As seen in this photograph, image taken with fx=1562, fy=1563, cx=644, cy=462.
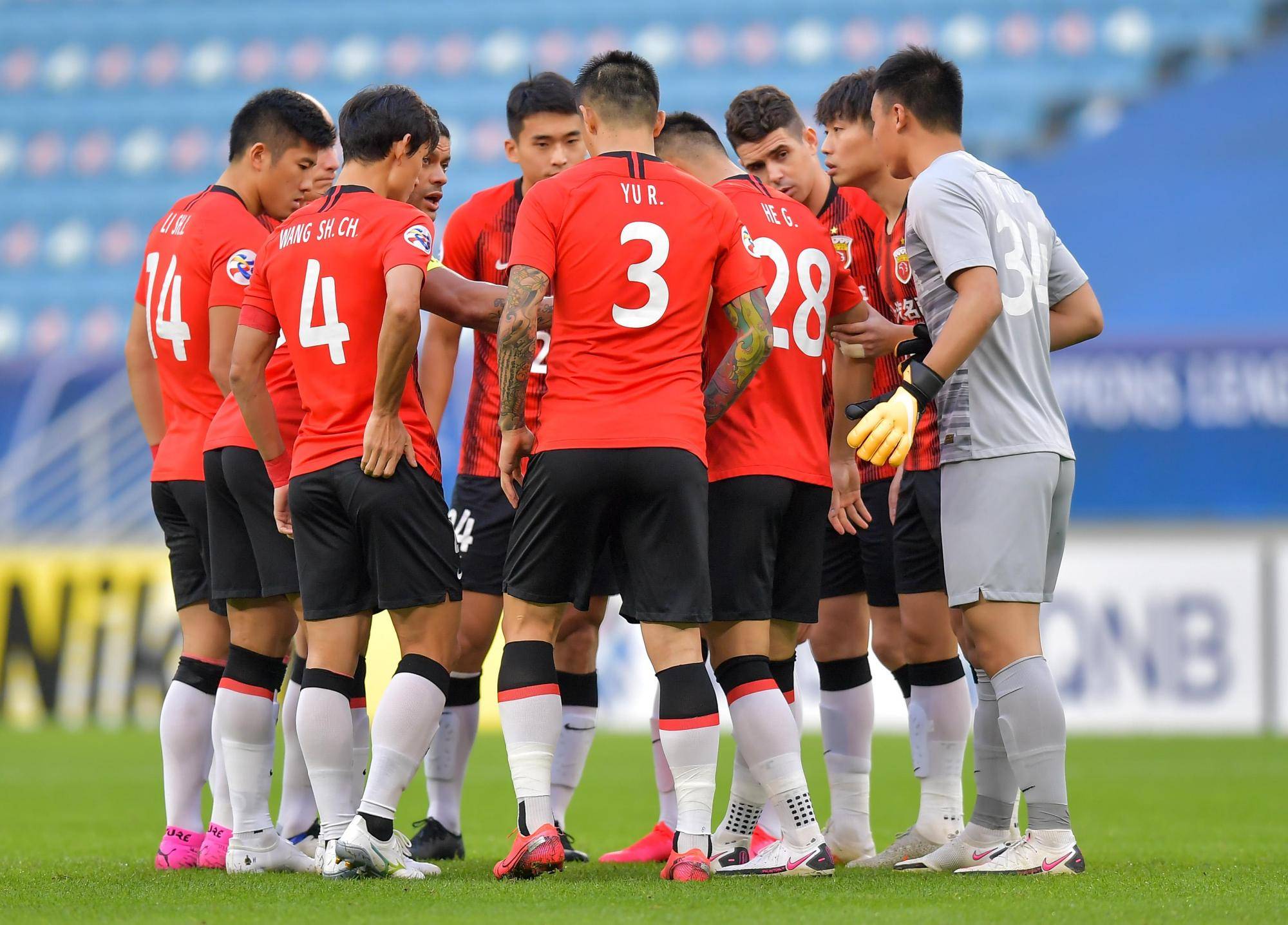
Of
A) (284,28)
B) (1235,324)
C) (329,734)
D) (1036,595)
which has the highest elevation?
(284,28)

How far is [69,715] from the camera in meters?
14.0

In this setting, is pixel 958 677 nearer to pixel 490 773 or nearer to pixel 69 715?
pixel 490 773

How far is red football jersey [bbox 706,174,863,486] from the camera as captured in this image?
502cm

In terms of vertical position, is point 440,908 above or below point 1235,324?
below

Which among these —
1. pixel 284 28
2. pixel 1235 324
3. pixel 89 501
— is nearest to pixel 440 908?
pixel 89 501

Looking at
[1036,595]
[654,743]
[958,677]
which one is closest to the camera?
[1036,595]

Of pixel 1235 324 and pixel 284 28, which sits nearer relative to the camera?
pixel 1235 324

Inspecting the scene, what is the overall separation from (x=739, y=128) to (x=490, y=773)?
19.1 feet

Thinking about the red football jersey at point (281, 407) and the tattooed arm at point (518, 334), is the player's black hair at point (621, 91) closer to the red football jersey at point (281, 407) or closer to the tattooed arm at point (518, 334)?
the tattooed arm at point (518, 334)

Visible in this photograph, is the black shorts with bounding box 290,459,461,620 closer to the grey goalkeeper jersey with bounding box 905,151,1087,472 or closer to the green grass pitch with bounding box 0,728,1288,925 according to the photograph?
the green grass pitch with bounding box 0,728,1288,925

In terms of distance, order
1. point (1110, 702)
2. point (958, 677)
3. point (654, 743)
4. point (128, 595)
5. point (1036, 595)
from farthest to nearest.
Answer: point (128, 595), point (1110, 702), point (654, 743), point (958, 677), point (1036, 595)

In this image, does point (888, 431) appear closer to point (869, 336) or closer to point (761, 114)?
point (869, 336)

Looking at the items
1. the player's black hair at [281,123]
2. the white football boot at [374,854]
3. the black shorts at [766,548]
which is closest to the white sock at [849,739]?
the black shorts at [766,548]

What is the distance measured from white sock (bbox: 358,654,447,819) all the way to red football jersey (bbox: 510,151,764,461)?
0.85 metres
